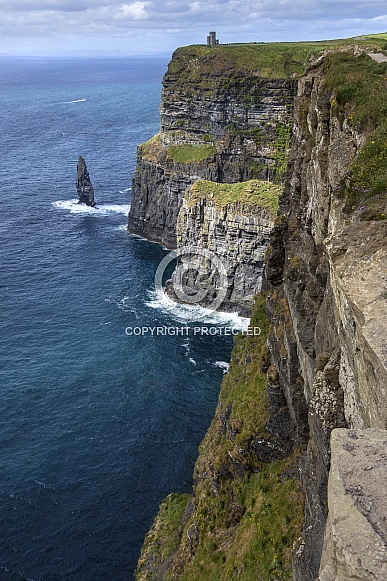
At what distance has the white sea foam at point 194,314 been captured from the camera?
88625 mm

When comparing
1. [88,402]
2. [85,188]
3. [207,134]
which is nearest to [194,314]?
[88,402]

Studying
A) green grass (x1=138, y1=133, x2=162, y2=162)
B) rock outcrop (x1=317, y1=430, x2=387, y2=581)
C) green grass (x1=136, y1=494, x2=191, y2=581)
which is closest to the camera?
rock outcrop (x1=317, y1=430, x2=387, y2=581)

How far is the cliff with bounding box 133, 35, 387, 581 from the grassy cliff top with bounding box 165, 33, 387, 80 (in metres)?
65.9

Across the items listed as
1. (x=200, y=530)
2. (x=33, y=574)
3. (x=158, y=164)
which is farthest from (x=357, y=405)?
Answer: (x=158, y=164)

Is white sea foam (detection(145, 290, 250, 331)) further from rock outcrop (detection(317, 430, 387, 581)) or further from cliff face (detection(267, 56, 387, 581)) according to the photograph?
rock outcrop (detection(317, 430, 387, 581))

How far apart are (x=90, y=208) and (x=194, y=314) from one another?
62.4 m

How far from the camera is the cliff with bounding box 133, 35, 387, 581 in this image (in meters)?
15.3

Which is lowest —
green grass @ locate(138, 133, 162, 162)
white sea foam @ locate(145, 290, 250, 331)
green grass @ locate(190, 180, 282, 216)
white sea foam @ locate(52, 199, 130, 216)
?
white sea foam @ locate(145, 290, 250, 331)

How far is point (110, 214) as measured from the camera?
139000mm

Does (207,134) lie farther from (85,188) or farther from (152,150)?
(85,188)

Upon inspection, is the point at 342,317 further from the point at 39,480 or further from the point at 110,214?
the point at 110,214

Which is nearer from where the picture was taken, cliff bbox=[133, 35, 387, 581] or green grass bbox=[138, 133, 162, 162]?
cliff bbox=[133, 35, 387, 581]

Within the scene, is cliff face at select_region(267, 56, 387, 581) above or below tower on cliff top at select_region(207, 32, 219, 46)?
below

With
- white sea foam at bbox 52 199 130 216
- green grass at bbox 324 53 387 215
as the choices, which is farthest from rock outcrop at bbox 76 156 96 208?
green grass at bbox 324 53 387 215
